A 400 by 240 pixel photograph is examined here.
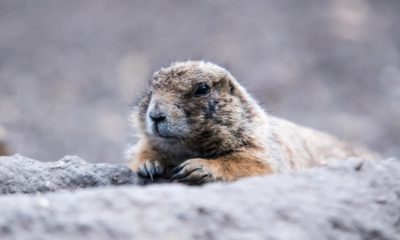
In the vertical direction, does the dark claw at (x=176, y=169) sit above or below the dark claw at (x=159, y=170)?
below

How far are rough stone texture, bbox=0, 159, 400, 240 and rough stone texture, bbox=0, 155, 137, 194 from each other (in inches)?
56.8

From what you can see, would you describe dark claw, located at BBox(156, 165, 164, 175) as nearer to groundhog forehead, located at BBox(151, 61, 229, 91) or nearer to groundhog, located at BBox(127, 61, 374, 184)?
groundhog, located at BBox(127, 61, 374, 184)

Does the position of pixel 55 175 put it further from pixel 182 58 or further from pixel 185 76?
pixel 182 58

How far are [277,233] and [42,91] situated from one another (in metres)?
10.5

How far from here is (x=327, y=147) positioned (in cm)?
859

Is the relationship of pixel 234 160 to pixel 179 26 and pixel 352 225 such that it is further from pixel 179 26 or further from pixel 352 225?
pixel 179 26

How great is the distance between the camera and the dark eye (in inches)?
255

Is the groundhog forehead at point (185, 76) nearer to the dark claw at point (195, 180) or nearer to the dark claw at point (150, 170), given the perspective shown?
the dark claw at point (150, 170)

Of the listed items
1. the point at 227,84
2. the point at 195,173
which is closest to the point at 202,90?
the point at 227,84

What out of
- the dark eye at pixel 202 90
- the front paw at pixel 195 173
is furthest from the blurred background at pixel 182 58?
the front paw at pixel 195 173

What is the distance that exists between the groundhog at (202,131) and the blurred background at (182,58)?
5830mm

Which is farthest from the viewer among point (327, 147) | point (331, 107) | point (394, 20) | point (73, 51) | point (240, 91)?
point (394, 20)

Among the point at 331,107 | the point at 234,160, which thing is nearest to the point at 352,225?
the point at 234,160

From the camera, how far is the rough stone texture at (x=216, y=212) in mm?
4020
